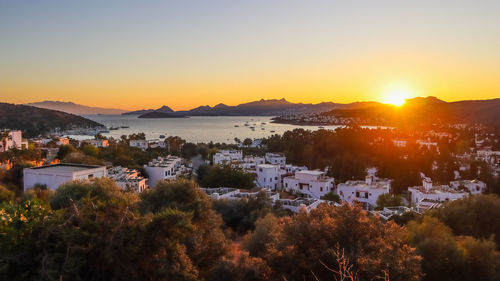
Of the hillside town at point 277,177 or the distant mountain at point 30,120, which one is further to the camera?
the distant mountain at point 30,120

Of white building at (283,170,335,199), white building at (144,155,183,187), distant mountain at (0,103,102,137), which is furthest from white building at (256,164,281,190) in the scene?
distant mountain at (0,103,102,137)

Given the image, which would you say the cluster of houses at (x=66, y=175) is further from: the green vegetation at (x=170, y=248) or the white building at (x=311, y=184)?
the white building at (x=311, y=184)

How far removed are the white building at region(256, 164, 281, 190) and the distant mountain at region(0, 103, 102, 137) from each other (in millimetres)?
51040

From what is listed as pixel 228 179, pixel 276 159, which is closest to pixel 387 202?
pixel 228 179

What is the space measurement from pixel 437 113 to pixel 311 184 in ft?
233

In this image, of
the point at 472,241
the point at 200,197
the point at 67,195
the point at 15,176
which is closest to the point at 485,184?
the point at 472,241

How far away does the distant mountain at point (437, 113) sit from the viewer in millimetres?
71625

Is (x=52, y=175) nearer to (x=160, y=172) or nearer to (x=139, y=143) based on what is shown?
(x=160, y=172)

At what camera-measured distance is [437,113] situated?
81.9 m

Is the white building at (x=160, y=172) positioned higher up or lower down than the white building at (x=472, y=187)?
higher up

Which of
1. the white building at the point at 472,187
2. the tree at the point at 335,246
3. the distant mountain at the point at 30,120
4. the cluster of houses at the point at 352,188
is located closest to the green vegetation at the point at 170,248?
the tree at the point at 335,246

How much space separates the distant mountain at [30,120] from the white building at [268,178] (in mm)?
51040

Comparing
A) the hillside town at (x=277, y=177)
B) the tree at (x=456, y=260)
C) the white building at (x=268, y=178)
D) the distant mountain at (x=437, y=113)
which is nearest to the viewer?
the tree at (x=456, y=260)

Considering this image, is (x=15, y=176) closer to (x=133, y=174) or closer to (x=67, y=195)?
(x=133, y=174)
